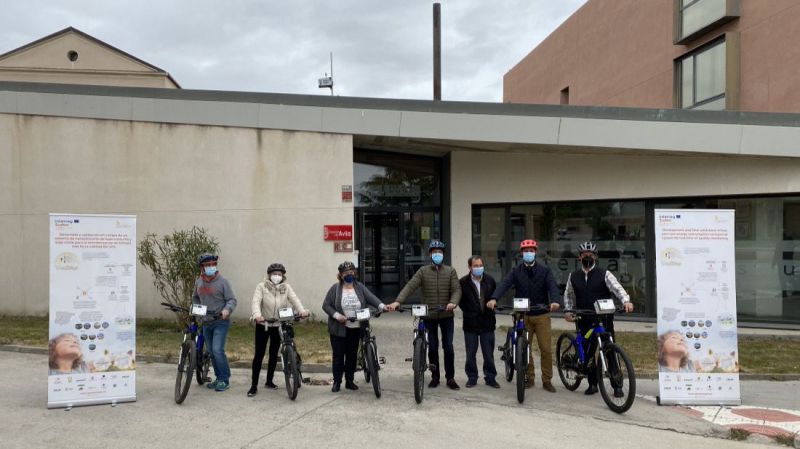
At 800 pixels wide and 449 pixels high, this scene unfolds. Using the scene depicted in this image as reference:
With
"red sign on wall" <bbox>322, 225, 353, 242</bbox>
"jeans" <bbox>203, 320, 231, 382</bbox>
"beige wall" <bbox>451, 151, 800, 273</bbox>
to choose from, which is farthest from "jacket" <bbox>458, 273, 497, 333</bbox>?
"beige wall" <bbox>451, 151, 800, 273</bbox>

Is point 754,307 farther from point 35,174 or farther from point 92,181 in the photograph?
point 35,174

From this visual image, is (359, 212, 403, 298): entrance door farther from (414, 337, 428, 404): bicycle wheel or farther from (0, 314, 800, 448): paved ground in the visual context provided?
(414, 337, 428, 404): bicycle wheel

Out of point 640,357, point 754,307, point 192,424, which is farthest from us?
point 754,307

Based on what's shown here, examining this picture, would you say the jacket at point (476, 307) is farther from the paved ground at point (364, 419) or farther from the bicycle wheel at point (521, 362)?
the paved ground at point (364, 419)

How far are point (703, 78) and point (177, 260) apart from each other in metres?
16.8

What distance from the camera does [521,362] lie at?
6.73 m

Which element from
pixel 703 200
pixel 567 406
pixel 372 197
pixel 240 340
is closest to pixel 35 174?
pixel 240 340

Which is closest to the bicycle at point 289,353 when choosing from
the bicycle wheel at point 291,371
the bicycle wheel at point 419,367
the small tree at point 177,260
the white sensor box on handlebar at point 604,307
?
the bicycle wheel at point 291,371

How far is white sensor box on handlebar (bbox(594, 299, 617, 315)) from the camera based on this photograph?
6.66 metres

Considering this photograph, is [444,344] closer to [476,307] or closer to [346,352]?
[476,307]

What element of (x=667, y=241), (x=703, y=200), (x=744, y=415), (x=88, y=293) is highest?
(x=703, y=200)

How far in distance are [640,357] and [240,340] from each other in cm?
663

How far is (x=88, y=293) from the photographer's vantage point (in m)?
6.75

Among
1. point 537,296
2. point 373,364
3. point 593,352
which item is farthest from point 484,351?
point 373,364
